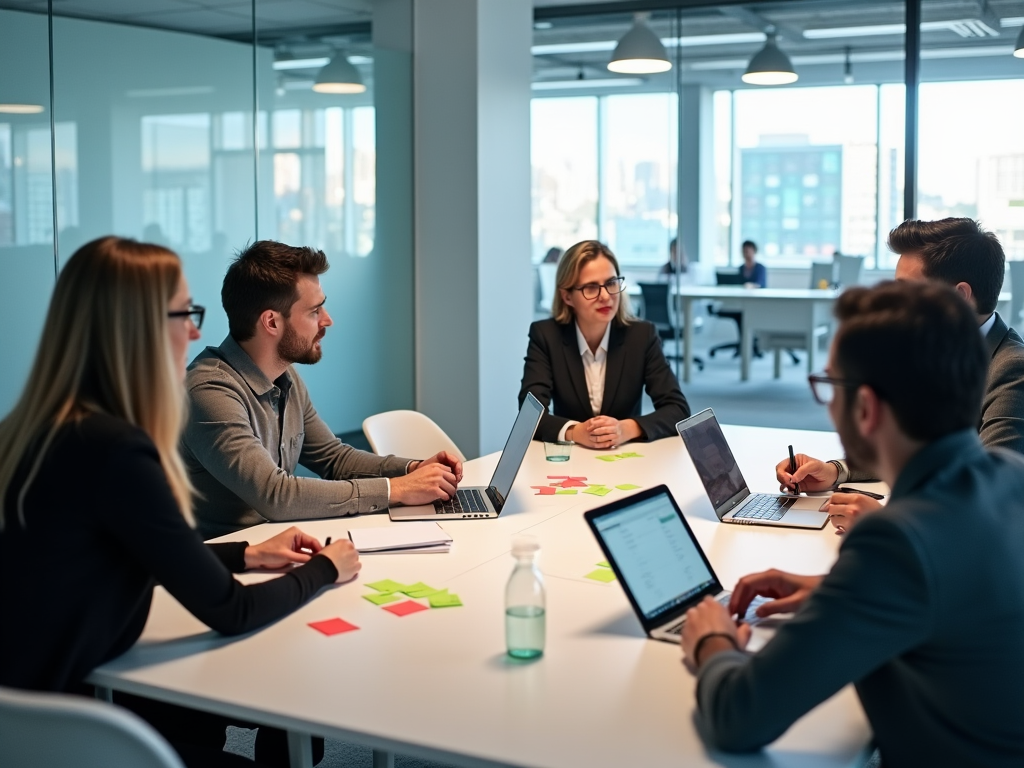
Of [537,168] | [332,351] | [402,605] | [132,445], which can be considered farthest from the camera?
[537,168]

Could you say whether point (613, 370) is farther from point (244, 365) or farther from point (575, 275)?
point (244, 365)

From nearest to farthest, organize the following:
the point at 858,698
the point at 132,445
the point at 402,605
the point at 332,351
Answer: the point at 858,698 < the point at 132,445 < the point at 402,605 < the point at 332,351

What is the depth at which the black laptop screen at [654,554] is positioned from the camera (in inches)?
70.5

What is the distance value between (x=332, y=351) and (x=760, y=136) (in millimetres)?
7777

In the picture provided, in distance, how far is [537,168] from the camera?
27.5ft

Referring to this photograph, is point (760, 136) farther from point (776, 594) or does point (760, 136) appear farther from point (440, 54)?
point (776, 594)

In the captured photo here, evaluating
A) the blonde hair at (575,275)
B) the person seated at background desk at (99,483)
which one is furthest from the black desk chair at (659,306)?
the person seated at background desk at (99,483)

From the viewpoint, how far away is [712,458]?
277cm

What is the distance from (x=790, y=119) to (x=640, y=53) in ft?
16.3

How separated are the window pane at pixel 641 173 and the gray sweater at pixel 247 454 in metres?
4.72

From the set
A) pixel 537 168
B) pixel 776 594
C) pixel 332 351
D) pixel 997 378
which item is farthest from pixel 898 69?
pixel 776 594

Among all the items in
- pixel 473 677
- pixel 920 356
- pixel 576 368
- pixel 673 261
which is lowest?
pixel 473 677

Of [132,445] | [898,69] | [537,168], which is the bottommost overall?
[132,445]

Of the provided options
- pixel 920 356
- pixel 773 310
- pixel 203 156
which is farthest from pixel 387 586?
pixel 773 310
